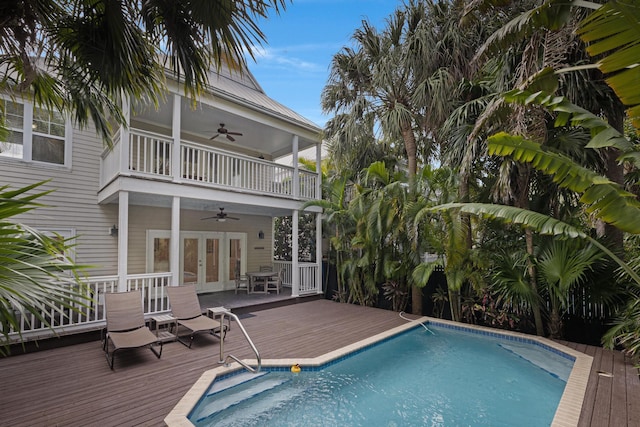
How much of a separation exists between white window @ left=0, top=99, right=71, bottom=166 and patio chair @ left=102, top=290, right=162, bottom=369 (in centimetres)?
506

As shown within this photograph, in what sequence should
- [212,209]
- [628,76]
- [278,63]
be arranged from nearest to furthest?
1. [628,76]
2. [212,209]
3. [278,63]

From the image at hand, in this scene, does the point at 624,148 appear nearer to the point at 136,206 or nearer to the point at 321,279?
the point at 321,279

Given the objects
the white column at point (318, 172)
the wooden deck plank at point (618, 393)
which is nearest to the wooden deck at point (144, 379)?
the wooden deck plank at point (618, 393)

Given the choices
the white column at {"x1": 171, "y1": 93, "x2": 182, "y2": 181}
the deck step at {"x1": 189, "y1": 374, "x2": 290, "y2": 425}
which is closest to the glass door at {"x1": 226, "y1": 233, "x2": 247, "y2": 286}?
the white column at {"x1": 171, "y1": 93, "x2": 182, "y2": 181}

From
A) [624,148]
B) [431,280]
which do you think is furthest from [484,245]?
[624,148]

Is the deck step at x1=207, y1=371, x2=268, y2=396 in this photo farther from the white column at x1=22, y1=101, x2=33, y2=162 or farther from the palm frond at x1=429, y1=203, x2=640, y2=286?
the white column at x1=22, y1=101, x2=33, y2=162

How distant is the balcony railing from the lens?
296 inches

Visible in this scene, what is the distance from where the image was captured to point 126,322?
20.1ft

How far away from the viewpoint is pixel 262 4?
153 inches

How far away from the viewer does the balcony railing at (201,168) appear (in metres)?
7.51

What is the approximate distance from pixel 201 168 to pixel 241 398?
7.93 meters

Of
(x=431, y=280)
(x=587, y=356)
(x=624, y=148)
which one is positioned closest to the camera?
(x=624, y=148)

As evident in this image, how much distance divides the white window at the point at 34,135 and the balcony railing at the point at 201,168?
1.11 metres

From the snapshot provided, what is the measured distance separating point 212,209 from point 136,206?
2.33 m
